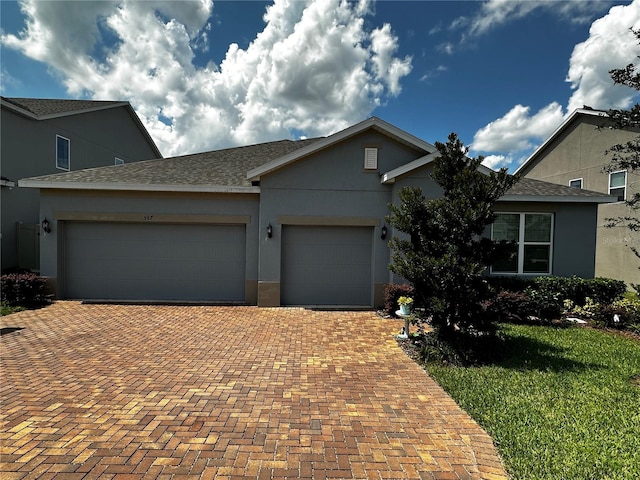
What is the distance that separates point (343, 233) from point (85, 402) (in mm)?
7509

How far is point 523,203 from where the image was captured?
10453 millimetres

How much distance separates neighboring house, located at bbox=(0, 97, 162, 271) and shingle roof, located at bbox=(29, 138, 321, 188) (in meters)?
4.56

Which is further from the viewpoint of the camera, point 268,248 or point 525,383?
point 268,248

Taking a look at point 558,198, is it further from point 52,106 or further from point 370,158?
point 52,106

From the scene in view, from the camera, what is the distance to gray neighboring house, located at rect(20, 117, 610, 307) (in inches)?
393

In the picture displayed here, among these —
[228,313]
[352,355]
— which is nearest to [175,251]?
[228,313]

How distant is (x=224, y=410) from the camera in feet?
13.4

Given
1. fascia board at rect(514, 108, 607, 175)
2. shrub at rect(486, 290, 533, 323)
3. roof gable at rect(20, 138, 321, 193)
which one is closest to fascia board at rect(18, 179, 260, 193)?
roof gable at rect(20, 138, 321, 193)

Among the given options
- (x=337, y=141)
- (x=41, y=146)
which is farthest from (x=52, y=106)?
(x=337, y=141)

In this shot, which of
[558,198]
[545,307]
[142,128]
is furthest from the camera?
[142,128]

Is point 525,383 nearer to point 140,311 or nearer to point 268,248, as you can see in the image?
point 268,248

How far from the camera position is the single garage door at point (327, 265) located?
1023 centimetres

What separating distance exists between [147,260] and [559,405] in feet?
35.5

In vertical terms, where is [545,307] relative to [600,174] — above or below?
below
